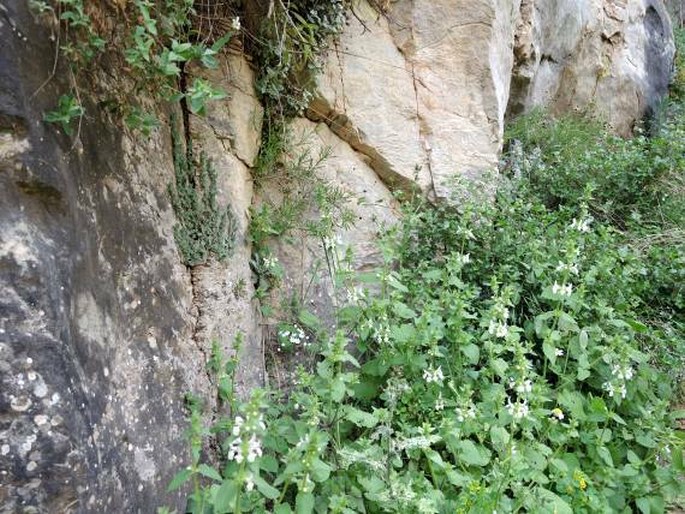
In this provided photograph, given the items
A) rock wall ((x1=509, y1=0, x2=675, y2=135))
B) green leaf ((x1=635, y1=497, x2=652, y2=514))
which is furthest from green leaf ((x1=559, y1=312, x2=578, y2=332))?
rock wall ((x1=509, y1=0, x2=675, y2=135))

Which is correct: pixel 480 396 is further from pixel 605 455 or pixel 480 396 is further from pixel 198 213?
pixel 198 213

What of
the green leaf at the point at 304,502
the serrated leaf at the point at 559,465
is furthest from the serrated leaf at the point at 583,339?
the green leaf at the point at 304,502

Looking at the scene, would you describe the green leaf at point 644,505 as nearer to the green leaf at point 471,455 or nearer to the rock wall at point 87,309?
the green leaf at point 471,455

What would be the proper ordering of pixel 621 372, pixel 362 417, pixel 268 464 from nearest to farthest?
pixel 268 464, pixel 362 417, pixel 621 372

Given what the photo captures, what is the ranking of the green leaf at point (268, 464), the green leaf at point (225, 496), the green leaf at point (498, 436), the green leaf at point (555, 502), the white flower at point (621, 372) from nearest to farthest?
1. the green leaf at point (225, 496)
2. the green leaf at point (268, 464)
3. the green leaf at point (555, 502)
4. the green leaf at point (498, 436)
5. the white flower at point (621, 372)

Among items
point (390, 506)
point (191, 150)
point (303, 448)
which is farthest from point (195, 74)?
point (390, 506)

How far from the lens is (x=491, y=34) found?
14.2 feet

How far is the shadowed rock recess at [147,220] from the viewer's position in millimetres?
1672

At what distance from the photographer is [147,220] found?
2344 millimetres

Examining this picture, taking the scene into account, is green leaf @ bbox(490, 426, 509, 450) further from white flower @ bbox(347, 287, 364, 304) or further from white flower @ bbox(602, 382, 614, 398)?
white flower @ bbox(347, 287, 364, 304)

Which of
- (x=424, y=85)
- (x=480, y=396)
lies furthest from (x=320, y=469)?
(x=424, y=85)

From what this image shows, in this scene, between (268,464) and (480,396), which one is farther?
(480,396)

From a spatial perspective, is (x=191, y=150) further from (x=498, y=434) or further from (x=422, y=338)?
(x=498, y=434)

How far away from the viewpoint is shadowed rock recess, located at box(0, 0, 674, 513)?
1672 millimetres
